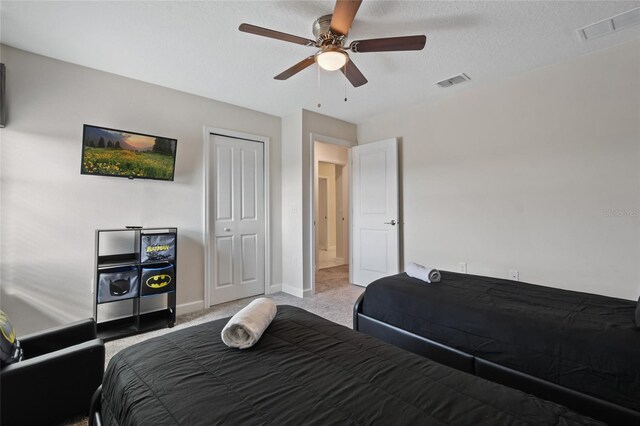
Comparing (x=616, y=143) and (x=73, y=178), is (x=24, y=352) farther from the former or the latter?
(x=616, y=143)

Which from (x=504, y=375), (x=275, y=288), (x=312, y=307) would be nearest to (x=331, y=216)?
(x=275, y=288)

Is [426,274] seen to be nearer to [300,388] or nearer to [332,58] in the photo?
[300,388]

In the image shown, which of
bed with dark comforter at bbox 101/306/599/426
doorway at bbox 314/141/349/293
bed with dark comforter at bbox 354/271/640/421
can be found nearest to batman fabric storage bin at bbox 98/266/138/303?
bed with dark comforter at bbox 101/306/599/426

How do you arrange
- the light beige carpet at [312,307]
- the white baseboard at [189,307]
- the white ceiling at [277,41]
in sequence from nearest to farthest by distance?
the white ceiling at [277,41], the light beige carpet at [312,307], the white baseboard at [189,307]

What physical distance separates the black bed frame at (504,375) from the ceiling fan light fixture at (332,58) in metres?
2.03

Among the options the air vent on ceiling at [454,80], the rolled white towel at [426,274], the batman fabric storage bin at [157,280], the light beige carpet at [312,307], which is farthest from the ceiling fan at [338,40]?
the light beige carpet at [312,307]

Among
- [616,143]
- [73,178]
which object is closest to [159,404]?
[73,178]

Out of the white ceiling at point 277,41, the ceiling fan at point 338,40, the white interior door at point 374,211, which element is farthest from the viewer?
the white interior door at point 374,211

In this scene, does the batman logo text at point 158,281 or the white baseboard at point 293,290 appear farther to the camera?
the white baseboard at point 293,290

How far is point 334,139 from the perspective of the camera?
4523 millimetres

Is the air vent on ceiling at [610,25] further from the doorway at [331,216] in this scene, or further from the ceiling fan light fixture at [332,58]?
the doorway at [331,216]

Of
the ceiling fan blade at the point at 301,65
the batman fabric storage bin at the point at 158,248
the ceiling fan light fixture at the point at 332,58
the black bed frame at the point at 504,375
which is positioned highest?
the ceiling fan blade at the point at 301,65

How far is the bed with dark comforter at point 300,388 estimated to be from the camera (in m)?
0.87

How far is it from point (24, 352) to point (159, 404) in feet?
4.69
